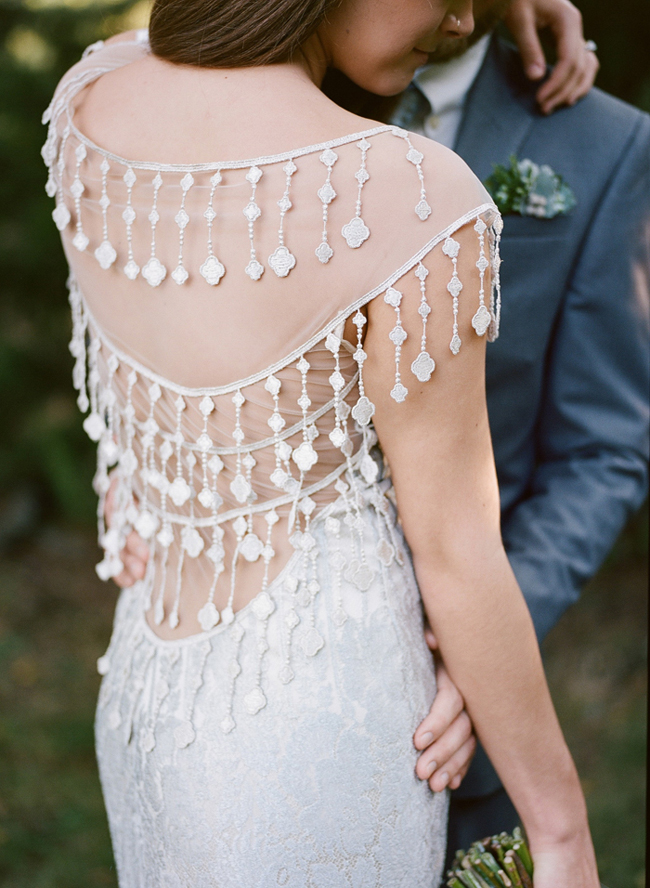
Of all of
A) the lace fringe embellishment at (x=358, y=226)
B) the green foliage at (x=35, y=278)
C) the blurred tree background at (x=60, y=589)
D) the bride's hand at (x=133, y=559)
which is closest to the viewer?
the lace fringe embellishment at (x=358, y=226)

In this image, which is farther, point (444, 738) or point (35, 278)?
point (35, 278)

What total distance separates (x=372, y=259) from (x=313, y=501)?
0.31 m

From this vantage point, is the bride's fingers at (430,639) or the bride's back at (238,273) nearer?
the bride's back at (238,273)

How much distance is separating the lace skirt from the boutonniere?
1.82 ft

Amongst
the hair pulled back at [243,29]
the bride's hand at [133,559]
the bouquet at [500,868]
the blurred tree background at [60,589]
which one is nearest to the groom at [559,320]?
the bouquet at [500,868]

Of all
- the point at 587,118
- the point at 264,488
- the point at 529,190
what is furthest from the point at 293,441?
the point at 587,118

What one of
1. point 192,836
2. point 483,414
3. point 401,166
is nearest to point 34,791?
point 192,836

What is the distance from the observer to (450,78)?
126 centimetres

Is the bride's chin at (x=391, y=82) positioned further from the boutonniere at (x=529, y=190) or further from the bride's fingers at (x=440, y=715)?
the bride's fingers at (x=440, y=715)

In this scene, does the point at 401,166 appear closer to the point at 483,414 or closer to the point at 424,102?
the point at 483,414

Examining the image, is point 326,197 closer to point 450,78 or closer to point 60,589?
point 450,78

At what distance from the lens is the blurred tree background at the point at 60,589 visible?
2.40 m

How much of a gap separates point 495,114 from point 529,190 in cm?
16

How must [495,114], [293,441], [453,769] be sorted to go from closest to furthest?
[293,441] → [453,769] → [495,114]
